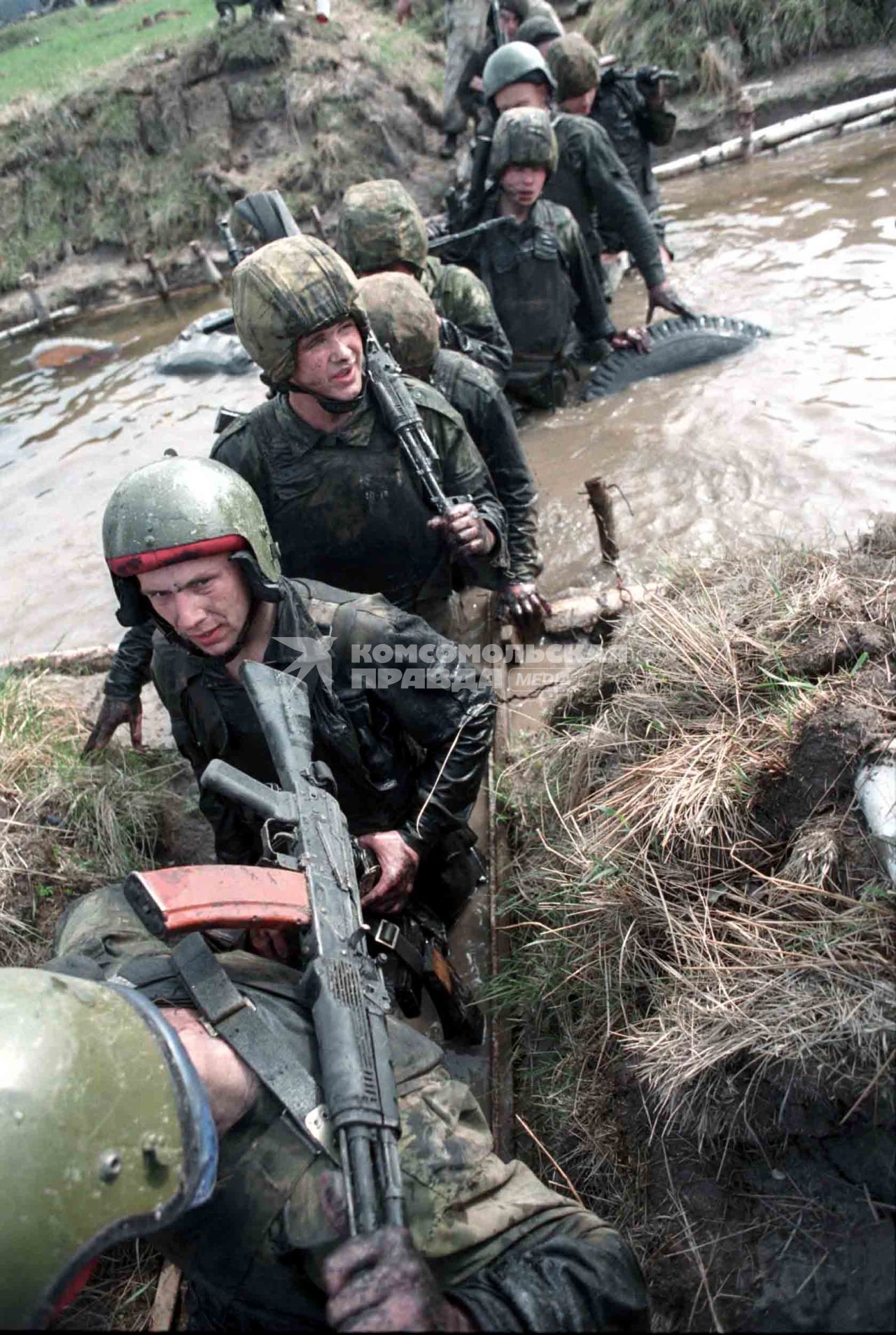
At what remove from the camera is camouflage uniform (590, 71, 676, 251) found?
8352mm

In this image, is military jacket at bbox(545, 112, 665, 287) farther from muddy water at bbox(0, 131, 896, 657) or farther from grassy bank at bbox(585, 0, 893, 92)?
grassy bank at bbox(585, 0, 893, 92)

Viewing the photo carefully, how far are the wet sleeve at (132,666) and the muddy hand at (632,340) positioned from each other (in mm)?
4890

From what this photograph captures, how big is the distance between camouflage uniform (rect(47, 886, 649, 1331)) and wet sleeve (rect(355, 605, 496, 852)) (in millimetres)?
1082

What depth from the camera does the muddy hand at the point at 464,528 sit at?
3852mm

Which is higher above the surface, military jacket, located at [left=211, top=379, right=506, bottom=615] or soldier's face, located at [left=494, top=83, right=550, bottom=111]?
soldier's face, located at [left=494, top=83, right=550, bottom=111]

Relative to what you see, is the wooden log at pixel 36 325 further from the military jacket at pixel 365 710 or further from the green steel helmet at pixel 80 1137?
the green steel helmet at pixel 80 1137

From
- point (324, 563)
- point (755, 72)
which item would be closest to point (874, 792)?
point (324, 563)

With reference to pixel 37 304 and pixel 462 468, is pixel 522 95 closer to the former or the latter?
pixel 462 468

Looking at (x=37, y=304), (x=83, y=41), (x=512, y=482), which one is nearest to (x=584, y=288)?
(x=512, y=482)

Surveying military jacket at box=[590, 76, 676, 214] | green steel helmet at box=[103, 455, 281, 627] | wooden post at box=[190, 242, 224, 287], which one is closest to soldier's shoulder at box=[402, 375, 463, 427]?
green steel helmet at box=[103, 455, 281, 627]

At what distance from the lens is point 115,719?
387 cm

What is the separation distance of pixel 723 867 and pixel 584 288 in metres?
5.65

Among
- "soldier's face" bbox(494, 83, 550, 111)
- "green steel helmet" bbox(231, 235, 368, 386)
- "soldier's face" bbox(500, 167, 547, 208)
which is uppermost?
"soldier's face" bbox(494, 83, 550, 111)

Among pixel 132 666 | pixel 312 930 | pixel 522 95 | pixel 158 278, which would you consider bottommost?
pixel 312 930
